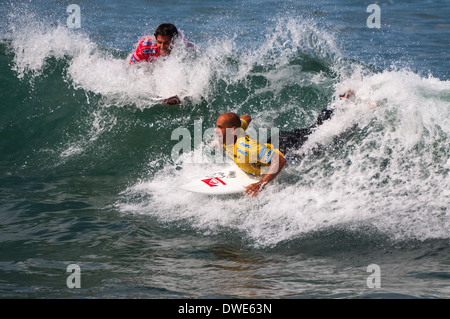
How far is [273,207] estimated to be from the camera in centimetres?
590

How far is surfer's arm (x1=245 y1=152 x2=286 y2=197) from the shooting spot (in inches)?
222

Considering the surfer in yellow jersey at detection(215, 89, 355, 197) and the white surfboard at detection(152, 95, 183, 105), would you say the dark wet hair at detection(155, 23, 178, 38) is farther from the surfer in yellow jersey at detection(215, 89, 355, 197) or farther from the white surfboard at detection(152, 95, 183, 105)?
the surfer in yellow jersey at detection(215, 89, 355, 197)

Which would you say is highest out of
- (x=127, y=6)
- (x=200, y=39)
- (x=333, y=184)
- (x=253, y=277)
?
(x=127, y=6)

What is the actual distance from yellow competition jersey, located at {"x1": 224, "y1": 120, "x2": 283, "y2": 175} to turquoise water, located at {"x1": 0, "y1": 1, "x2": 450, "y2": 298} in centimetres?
40

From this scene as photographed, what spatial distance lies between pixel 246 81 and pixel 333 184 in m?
3.33

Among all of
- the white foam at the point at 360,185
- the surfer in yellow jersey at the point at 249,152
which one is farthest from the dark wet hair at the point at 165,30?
the surfer in yellow jersey at the point at 249,152

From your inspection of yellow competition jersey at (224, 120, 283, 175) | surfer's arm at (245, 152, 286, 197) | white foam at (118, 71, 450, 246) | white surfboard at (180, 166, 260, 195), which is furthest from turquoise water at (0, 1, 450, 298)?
yellow competition jersey at (224, 120, 283, 175)

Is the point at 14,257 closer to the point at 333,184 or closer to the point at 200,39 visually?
the point at 333,184

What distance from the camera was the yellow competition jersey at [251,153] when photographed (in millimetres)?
5660

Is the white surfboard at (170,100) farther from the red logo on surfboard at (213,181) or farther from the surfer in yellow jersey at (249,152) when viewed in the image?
the surfer in yellow jersey at (249,152)

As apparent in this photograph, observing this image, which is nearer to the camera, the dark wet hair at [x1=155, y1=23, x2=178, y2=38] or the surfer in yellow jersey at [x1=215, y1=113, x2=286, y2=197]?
the surfer in yellow jersey at [x1=215, y1=113, x2=286, y2=197]

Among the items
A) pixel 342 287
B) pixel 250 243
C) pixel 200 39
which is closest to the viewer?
pixel 342 287

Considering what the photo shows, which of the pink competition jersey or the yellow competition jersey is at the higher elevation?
the pink competition jersey

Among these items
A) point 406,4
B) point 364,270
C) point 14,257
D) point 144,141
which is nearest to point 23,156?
Result: point 144,141
